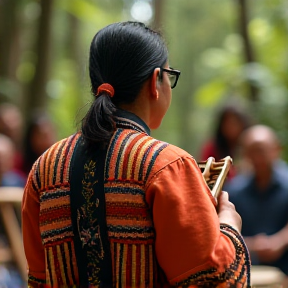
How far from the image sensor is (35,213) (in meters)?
2.30

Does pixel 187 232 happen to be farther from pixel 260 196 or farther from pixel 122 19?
pixel 260 196

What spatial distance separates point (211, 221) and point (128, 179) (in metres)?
0.28

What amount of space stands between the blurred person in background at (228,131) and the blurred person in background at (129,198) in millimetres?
3763

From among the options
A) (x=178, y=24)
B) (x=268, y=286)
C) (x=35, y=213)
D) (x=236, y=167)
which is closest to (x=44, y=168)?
(x=35, y=213)

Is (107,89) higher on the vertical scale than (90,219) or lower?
higher

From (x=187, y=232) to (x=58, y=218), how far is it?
45 centimetres

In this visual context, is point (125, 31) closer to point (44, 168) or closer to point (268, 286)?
point (44, 168)

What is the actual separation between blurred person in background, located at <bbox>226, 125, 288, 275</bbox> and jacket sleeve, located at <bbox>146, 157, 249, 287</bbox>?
9.85 ft

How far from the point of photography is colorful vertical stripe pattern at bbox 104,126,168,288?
2.02 m

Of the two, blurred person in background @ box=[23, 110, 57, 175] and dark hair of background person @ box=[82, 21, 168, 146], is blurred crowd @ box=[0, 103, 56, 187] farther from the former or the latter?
dark hair of background person @ box=[82, 21, 168, 146]

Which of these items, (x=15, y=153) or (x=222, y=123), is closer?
(x=222, y=123)

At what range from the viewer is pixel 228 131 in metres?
6.02

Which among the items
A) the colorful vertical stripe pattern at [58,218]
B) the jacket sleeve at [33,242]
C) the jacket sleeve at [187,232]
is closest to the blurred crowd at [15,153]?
the jacket sleeve at [33,242]

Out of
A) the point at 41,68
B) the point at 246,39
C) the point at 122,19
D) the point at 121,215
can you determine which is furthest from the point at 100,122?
the point at 246,39
